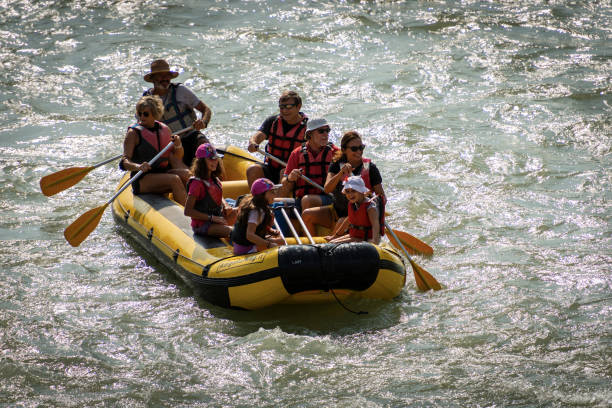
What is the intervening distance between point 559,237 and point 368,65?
635 centimetres

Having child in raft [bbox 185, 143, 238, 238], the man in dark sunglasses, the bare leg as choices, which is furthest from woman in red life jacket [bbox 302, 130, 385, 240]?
the bare leg

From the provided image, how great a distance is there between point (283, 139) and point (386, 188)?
186 centimetres

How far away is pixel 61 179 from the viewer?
6773 millimetres

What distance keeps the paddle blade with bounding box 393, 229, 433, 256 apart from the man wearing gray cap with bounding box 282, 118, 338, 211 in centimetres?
71

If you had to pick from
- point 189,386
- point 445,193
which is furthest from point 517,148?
point 189,386

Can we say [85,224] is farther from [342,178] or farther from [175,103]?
[342,178]

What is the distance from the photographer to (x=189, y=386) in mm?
4578

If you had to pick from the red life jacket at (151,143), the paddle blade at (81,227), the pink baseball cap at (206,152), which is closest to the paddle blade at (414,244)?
the pink baseball cap at (206,152)

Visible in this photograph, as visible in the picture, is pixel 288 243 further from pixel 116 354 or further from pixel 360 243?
pixel 116 354

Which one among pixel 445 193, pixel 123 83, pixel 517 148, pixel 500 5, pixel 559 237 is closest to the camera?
pixel 559 237

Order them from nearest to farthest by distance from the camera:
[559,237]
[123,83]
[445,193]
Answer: [559,237]
[445,193]
[123,83]

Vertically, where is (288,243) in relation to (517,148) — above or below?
above

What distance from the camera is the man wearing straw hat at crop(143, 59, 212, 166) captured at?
691cm

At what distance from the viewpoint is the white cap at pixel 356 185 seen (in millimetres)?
5234
